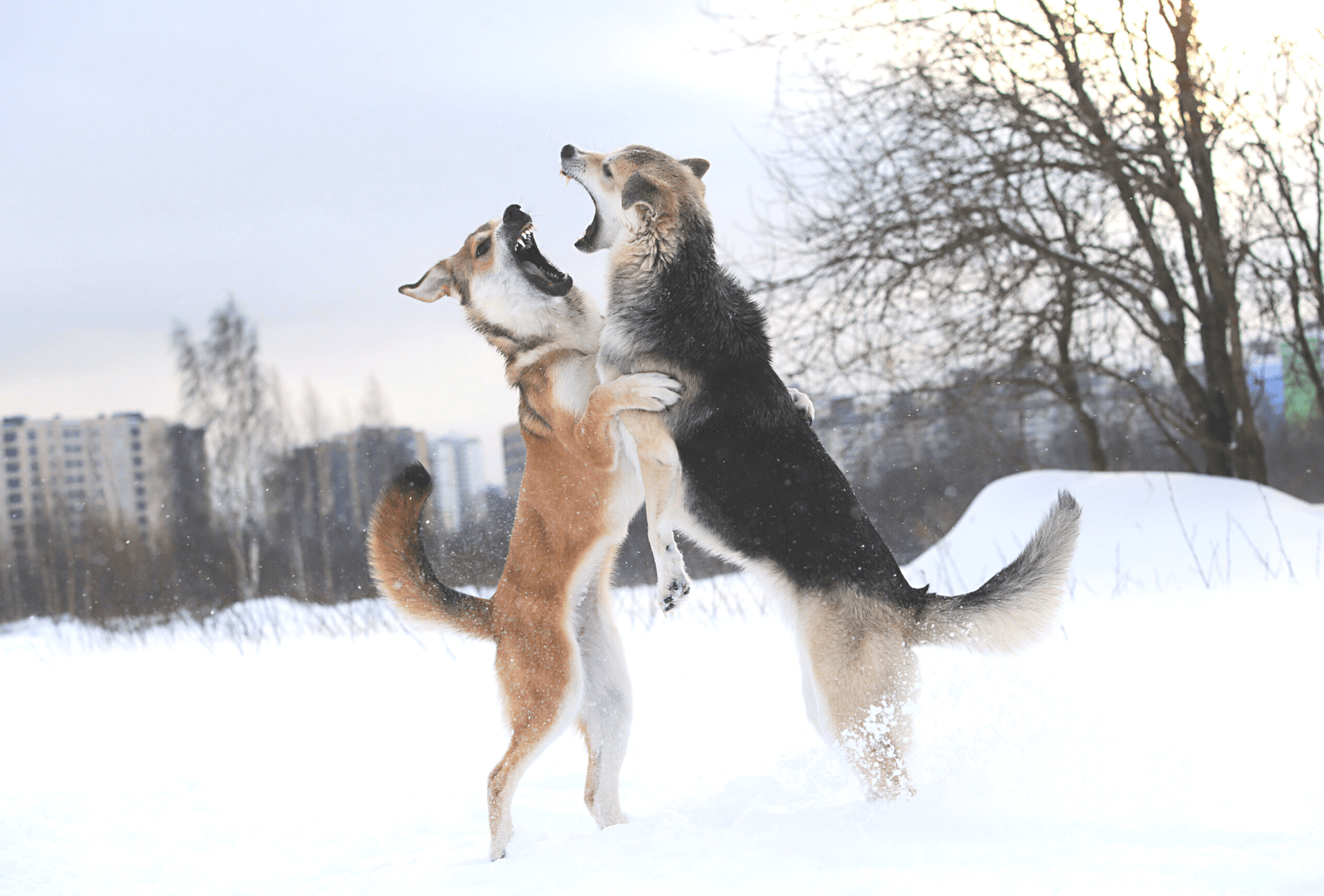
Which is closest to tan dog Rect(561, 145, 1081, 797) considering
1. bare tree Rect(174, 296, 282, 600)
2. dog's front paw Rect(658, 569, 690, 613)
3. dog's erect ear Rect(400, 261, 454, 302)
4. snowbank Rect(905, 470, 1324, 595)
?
dog's front paw Rect(658, 569, 690, 613)

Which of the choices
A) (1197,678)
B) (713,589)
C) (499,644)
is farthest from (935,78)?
(499,644)

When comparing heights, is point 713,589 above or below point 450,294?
below

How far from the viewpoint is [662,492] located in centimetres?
268

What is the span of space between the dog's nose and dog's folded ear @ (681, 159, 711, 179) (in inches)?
25.7

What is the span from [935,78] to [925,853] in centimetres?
775

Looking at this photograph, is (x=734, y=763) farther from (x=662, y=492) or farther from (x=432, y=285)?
(x=432, y=285)

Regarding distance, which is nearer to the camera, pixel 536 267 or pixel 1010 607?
pixel 1010 607

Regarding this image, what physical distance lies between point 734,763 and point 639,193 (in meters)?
2.71

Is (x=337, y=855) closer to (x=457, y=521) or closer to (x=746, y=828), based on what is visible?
(x=746, y=828)

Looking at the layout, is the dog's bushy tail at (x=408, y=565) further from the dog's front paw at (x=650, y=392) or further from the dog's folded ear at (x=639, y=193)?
the dog's folded ear at (x=639, y=193)

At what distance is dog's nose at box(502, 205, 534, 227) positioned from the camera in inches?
121

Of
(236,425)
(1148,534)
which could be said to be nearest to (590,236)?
(1148,534)

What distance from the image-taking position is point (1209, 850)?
7.57 ft

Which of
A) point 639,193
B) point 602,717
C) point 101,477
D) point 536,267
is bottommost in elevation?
point 602,717
